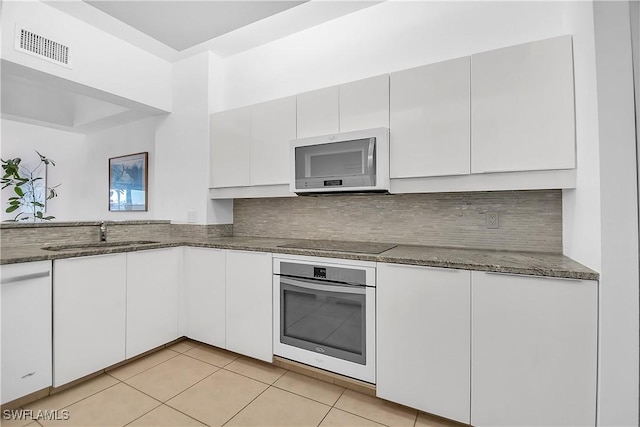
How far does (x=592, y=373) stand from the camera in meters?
1.22

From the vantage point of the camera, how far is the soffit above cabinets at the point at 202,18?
2.16m

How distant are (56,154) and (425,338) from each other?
640 centimetres

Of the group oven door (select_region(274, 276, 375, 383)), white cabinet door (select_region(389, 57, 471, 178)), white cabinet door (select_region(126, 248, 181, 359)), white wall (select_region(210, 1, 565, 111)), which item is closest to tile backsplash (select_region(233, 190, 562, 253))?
white cabinet door (select_region(389, 57, 471, 178))

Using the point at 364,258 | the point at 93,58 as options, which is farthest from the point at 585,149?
the point at 93,58

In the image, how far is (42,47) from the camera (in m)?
2.10

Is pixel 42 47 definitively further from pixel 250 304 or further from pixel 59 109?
pixel 59 109

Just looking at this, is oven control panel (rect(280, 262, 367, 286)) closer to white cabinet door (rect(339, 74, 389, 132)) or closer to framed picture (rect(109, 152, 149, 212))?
white cabinet door (rect(339, 74, 389, 132))

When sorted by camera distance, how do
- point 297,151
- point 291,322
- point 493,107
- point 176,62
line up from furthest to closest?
1. point 176,62
2. point 297,151
3. point 291,322
4. point 493,107

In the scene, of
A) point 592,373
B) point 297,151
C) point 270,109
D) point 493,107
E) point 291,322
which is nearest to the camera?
point 592,373

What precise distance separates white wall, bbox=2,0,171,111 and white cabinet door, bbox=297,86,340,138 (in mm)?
1656

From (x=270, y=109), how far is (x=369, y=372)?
2.08 meters

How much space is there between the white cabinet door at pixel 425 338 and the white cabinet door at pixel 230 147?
5.15 feet

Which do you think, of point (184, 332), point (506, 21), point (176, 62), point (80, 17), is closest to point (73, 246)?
point (184, 332)

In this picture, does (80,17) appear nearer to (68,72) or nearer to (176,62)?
(68,72)
